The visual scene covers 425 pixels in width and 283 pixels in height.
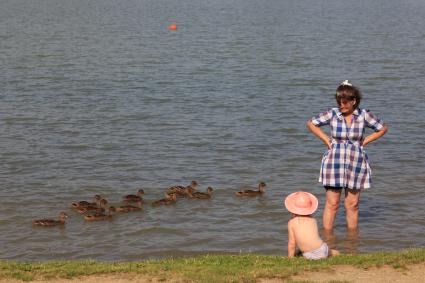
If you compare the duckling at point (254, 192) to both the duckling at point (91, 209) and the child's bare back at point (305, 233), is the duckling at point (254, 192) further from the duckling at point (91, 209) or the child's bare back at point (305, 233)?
the child's bare back at point (305, 233)

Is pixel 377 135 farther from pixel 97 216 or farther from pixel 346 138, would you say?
pixel 97 216

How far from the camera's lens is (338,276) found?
365 inches

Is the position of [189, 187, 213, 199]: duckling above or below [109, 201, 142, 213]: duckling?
above

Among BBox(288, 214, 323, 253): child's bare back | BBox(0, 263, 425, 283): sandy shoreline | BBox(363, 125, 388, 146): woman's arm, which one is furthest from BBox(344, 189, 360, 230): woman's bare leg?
BBox(0, 263, 425, 283): sandy shoreline

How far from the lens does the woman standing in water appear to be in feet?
35.4

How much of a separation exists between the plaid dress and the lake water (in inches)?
67.6

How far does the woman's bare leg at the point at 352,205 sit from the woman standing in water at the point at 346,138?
0.08 m

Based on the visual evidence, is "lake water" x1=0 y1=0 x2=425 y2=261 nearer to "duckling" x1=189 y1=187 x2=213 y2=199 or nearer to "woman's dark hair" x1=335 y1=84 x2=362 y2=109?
"duckling" x1=189 y1=187 x2=213 y2=199

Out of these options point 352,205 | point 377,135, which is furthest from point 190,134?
point 377,135

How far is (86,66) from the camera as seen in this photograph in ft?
106

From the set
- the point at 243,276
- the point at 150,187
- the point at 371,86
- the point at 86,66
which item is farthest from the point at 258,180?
the point at 86,66

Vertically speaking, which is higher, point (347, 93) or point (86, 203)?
point (347, 93)

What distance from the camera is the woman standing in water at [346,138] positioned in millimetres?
10805

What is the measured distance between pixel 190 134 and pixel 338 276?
38.2ft
